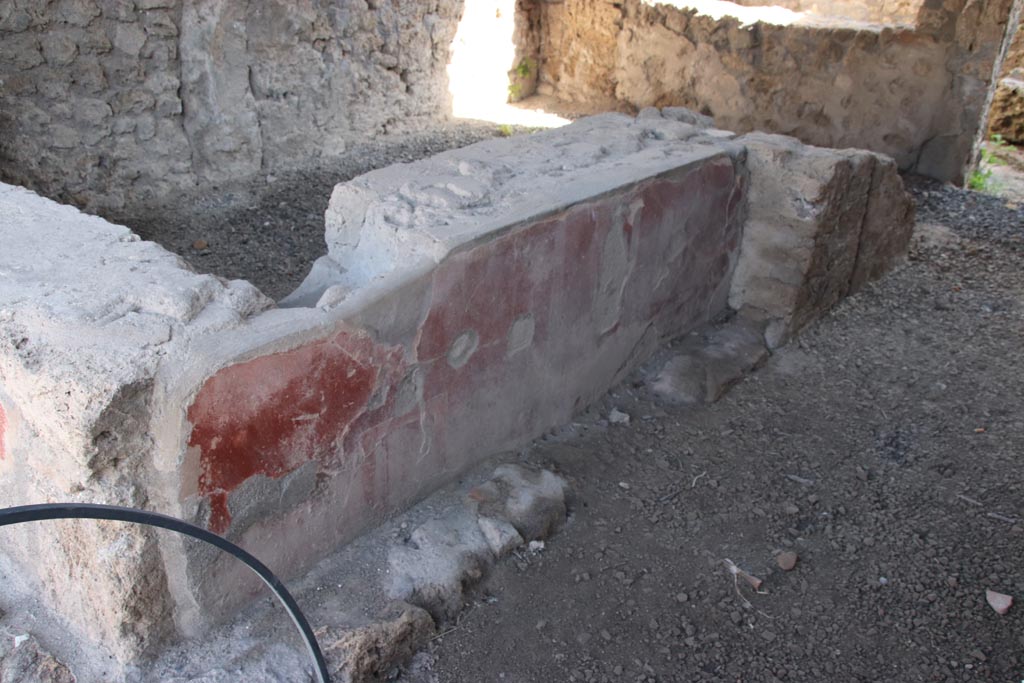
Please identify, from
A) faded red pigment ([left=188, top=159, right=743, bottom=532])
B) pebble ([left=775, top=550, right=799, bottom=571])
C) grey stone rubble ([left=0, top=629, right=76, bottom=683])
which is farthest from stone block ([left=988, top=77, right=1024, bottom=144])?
grey stone rubble ([left=0, top=629, right=76, bottom=683])

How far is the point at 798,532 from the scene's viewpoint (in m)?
2.53

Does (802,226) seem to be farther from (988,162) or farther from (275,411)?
(988,162)

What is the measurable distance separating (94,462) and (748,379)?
2.31m

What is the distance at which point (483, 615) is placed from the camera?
7.02ft

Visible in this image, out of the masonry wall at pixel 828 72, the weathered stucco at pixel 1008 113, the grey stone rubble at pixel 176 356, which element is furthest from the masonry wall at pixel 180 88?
the weathered stucco at pixel 1008 113

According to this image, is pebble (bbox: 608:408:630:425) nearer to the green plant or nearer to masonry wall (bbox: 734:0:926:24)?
the green plant

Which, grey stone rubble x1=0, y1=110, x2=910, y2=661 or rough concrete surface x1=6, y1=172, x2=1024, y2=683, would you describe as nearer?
grey stone rubble x1=0, y1=110, x2=910, y2=661

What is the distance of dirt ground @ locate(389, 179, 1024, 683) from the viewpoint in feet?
6.88

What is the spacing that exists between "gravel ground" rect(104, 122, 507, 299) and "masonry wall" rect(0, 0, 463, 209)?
0.15 metres

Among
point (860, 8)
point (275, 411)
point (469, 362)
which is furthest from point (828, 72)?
point (275, 411)

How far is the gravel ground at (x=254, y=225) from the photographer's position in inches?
148

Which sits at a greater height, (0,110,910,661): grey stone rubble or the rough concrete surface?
(0,110,910,661): grey stone rubble

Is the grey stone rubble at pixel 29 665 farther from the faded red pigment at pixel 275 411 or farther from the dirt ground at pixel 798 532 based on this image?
the dirt ground at pixel 798 532

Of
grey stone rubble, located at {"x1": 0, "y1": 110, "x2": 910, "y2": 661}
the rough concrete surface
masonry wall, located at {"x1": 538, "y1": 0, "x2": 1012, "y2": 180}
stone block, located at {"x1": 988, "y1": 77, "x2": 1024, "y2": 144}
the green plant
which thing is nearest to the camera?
grey stone rubble, located at {"x1": 0, "y1": 110, "x2": 910, "y2": 661}
